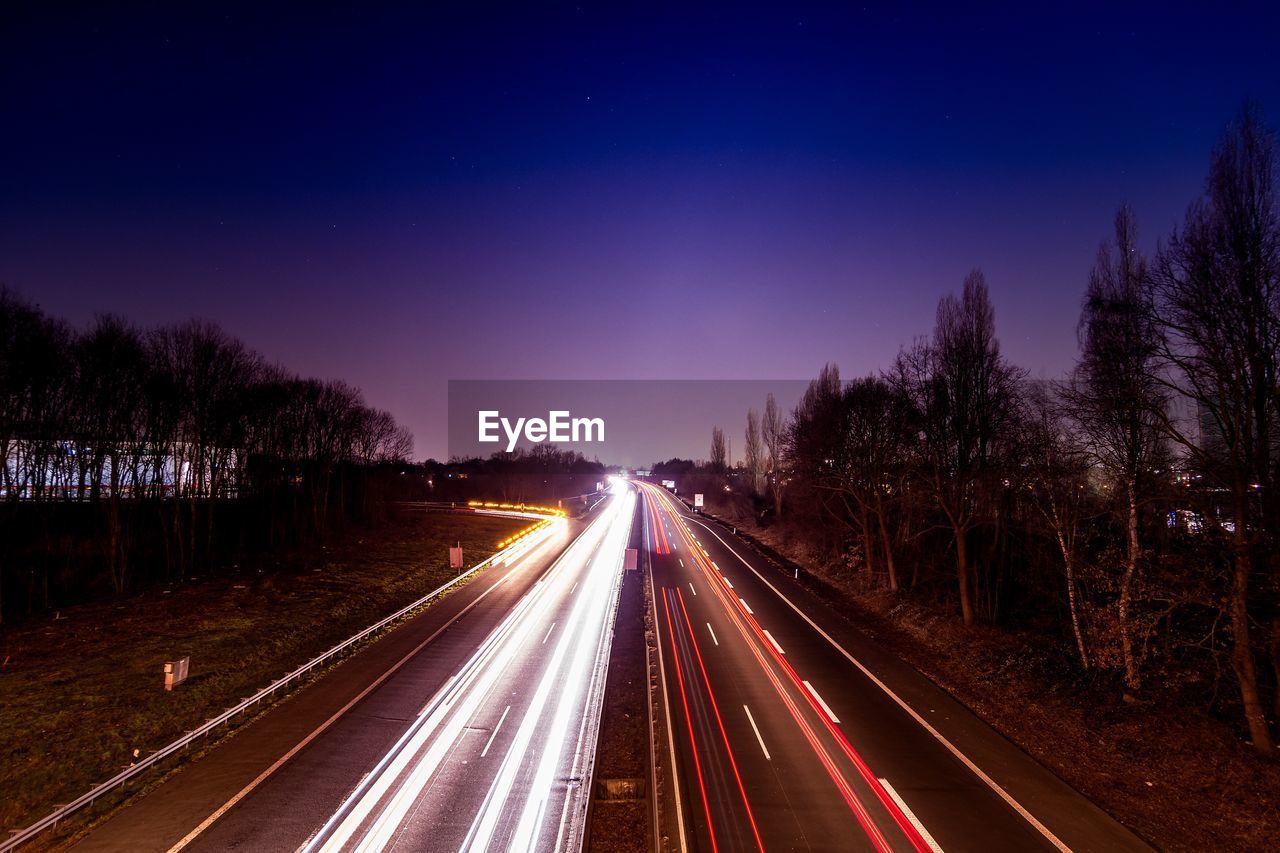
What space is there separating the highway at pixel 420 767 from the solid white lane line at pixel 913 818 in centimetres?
664

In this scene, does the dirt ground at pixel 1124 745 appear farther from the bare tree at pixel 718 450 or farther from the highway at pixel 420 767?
the bare tree at pixel 718 450

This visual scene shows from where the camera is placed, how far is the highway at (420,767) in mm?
11242

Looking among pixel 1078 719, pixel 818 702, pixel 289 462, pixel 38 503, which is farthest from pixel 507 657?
pixel 289 462

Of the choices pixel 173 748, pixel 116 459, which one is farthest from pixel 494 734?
pixel 116 459

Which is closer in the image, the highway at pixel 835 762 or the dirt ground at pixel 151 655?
the highway at pixel 835 762

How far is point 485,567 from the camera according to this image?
40.4 m

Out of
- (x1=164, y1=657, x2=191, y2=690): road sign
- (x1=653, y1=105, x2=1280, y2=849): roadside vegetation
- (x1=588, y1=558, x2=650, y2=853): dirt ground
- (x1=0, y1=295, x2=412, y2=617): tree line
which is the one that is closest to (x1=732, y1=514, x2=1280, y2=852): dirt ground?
(x1=653, y1=105, x2=1280, y2=849): roadside vegetation

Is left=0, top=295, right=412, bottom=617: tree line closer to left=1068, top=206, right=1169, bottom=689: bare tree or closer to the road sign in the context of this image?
the road sign

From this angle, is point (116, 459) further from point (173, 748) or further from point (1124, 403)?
point (1124, 403)

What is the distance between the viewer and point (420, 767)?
45.1 feet

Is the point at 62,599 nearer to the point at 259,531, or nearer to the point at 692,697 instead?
the point at 259,531

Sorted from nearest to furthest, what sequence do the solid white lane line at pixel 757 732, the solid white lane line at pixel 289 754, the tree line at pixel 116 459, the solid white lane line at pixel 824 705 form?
1. the solid white lane line at pixel 289 754
2. the solid white lane line at pixel 757 732
3. the solid white lane line at pixel 824 705
4. the tree line at pixel 116 459

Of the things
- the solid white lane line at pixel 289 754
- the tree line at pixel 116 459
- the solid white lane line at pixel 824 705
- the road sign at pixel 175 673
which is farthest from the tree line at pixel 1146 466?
the tree line at pixel 116 459

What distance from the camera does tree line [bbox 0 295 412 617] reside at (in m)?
30.2
